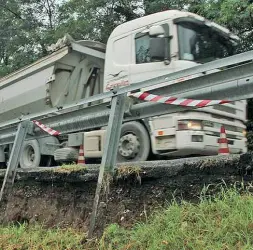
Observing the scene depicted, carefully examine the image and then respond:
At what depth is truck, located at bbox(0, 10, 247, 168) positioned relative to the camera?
6918 millimetres

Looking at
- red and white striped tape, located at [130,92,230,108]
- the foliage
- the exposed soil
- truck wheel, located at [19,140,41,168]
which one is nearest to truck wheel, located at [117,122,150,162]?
the exposed soil

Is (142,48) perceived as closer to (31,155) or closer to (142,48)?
(142,48)

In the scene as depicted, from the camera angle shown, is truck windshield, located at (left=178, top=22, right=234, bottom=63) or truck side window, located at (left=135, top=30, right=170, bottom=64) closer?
truck windshield, located at (left=178, top=22, right=234, bottom=63)

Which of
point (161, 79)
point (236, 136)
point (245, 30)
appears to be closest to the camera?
point (161, 79)

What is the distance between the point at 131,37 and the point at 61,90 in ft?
9.24

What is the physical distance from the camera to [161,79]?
4.12 meters

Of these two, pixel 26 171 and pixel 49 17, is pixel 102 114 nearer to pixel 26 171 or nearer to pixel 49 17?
pixel 26 171

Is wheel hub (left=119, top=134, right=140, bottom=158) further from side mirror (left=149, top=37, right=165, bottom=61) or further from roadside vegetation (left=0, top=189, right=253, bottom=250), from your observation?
roadside vegetation (left=0, top=189, right=253, bottom=250)

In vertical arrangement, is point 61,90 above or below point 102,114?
above

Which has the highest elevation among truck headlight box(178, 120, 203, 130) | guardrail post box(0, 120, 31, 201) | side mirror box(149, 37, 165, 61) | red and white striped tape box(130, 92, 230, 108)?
side mirror box(149, 37, 165, 61)

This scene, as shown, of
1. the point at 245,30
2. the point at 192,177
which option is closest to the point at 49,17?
the point at 245,30

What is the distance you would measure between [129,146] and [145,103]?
2.87 meters

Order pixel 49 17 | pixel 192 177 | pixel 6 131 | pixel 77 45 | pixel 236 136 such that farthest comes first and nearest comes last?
pixel 49 17 < pixel 77 45 < pixel 236 136 < pixel 6 131 < pixel 192 177

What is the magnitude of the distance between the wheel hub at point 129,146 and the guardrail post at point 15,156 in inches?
80.2
